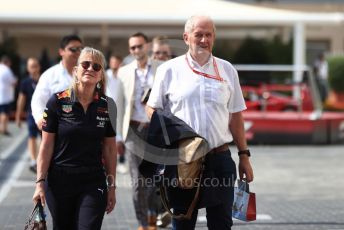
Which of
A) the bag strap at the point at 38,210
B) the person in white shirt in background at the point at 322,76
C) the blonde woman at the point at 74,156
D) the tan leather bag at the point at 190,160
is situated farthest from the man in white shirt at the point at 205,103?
the person in white shirt in background at the point at 322,76

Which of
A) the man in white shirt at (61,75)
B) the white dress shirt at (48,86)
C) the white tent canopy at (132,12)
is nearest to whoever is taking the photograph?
the white dress shirt at (48,86)

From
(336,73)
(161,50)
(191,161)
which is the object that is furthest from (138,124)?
(336,73)

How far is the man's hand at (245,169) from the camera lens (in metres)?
5.60

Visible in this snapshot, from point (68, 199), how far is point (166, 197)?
28.6 inches

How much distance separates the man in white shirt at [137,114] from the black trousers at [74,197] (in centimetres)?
225

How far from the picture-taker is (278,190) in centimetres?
1070

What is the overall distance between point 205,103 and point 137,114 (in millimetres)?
2397

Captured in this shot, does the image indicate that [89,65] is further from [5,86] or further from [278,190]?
[5,86]

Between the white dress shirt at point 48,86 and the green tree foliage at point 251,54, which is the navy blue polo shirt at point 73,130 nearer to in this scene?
the white dress shirt at point 48,86

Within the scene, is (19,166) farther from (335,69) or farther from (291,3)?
(291,3)

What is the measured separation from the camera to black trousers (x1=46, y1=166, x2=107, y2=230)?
514 cm

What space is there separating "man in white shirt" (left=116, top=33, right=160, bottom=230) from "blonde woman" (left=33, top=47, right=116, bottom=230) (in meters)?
2.23

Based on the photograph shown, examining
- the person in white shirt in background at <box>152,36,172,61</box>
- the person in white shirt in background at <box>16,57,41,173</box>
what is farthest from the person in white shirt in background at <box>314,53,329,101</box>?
the person in white shirt in background at <box>152,36,172,61</box>

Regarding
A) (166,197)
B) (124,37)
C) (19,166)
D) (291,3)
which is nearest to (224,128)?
(166,197)
